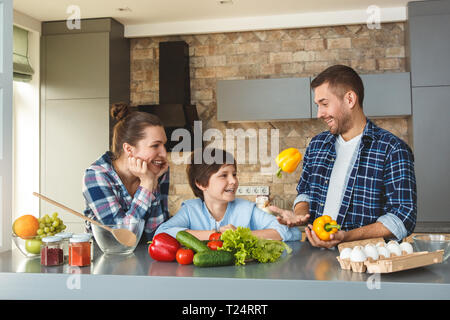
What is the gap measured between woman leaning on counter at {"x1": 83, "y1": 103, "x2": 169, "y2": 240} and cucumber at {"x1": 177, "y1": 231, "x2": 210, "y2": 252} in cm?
41

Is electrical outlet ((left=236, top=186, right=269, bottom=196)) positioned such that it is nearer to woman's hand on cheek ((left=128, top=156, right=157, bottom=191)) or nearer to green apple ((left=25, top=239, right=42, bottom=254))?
woman's hand on cheek ((left=128, top=156, right=157, bottom=191))

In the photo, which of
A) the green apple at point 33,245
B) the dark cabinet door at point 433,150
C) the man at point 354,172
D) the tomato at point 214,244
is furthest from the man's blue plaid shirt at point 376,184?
the dark cabinet door at point 433,150

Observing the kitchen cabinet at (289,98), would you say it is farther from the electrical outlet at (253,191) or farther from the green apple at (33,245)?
the green apple at (33,245)

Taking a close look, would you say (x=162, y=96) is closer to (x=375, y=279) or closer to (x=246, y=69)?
(x=246, y=69)

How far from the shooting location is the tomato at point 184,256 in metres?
1.52

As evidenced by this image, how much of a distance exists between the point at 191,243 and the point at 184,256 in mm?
56

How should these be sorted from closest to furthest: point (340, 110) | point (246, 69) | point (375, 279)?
point (375, 279), point (340, 110), point (246, 69)

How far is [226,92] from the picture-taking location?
156 inches

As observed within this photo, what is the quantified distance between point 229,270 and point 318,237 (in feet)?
1.40

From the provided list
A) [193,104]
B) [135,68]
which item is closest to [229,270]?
[193,104]

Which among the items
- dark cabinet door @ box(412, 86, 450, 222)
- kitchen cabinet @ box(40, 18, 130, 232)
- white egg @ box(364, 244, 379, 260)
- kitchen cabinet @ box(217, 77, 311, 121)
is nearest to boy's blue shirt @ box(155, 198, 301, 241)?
white egg @ box(364, 244, 379, 260)

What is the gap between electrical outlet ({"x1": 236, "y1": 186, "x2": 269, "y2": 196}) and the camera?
13.8 feet

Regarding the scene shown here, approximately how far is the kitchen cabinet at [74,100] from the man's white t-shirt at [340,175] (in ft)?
7.96

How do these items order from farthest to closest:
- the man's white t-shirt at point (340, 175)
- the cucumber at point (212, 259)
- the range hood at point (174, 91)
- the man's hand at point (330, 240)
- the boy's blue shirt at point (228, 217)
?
the range hood at point (174, 91) < the man's white t-shirt at point (340, 175) < the boy's blue shirt at point (228, 217) < the man's hand at point (330, 240) < the cucumber at point (212, 259)
